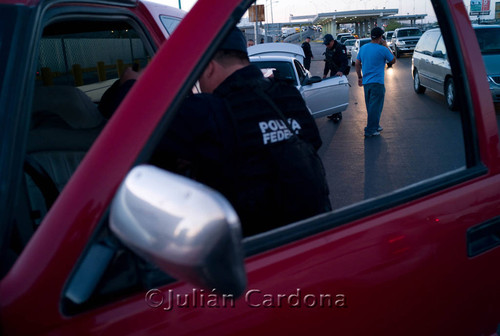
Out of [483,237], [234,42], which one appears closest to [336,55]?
[234,42]

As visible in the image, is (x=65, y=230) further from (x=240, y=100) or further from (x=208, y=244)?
(x=240, y=100)

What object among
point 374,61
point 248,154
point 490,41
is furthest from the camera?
point 490,41

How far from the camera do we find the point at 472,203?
62.4 inches

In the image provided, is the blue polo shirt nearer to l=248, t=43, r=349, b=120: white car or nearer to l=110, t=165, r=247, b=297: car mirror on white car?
l=248, t=43, r=349, b=120: white car

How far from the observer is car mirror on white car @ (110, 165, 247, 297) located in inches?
30.5

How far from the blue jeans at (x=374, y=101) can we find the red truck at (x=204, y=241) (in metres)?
6.85

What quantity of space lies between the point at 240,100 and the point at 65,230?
0.78 m

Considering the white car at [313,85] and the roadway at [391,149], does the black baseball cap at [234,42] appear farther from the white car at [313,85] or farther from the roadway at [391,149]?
the white car at [313,85]

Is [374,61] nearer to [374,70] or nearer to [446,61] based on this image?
[374,70]

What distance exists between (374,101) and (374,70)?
0.54 meters

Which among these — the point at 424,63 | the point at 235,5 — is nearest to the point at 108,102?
the point at 235,5

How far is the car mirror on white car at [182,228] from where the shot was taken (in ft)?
2.54

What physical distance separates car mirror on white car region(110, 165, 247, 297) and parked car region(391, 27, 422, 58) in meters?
29.3

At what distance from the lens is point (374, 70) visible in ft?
26.8
